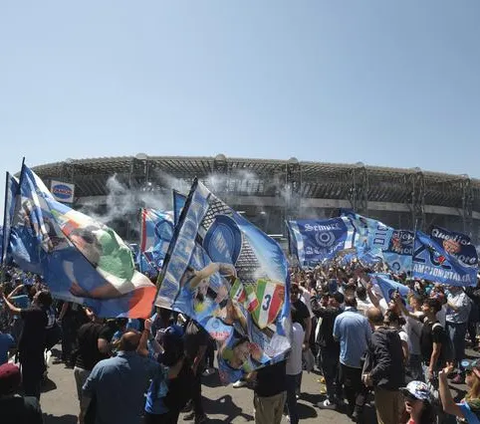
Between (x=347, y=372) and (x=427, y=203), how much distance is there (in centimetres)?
5580

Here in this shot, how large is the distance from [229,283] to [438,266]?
6.61m

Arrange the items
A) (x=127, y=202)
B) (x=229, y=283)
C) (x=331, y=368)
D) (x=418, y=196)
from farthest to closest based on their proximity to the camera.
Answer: (x=418, y=196) → (x=127, y=202) → (x=331, y=368) → (x=229, y=283)

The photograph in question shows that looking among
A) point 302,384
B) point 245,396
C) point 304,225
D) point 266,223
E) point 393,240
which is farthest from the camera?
point 266,223

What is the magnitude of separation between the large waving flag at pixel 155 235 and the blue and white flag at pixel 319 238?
4.01 metres

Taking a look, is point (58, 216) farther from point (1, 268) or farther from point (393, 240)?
point (393, 240)

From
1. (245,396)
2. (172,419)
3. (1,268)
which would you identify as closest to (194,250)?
(172,419)

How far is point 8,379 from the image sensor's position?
2824mm

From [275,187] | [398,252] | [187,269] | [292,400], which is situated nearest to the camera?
[187,269]

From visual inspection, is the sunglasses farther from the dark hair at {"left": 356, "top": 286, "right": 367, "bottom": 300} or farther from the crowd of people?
the dark hair at {"left": 356, "top": 286, "right": 367, "bottom": 300}

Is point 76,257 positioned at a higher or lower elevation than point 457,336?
higher

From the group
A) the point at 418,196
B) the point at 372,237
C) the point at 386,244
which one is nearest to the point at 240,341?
the point at 372,237

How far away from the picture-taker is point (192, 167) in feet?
156

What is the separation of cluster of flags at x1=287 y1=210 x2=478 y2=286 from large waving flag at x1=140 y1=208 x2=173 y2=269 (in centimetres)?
407

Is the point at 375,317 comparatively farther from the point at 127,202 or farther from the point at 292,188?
the point at 127,202
